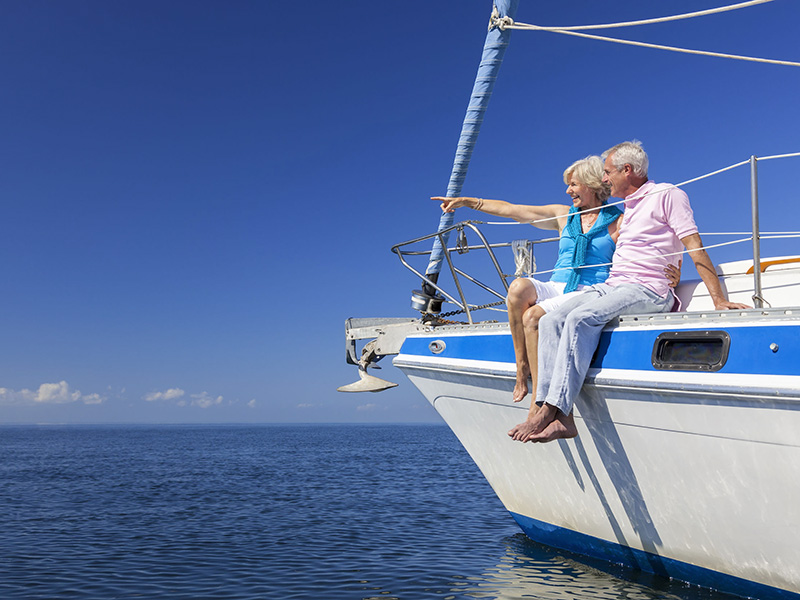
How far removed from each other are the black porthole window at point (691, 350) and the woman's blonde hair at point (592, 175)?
1366 mm

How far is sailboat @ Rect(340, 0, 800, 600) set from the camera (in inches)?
149

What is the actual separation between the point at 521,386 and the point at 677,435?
1179 mm

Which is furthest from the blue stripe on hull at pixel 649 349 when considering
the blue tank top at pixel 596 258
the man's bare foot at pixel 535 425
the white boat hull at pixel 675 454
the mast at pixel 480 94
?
the mast at pixel 480 94

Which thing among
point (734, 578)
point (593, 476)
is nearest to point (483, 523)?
point (593, 476)

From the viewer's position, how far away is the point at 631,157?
15.8ft

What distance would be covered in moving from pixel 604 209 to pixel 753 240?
1.22 metres

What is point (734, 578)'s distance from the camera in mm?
4426

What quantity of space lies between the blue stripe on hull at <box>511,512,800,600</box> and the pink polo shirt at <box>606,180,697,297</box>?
1933 mm

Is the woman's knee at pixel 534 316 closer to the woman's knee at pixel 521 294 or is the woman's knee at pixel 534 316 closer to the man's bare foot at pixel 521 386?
the woman's knee at pixel 521 294

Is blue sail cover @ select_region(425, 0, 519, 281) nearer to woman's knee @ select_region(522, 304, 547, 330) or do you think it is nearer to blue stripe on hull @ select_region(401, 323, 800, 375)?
blue stripe on hull @ select_region(401, 323, 800, 375)

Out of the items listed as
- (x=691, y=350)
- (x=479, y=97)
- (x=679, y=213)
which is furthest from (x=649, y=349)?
(x=479, y=97)

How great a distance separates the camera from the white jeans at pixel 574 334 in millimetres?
4418

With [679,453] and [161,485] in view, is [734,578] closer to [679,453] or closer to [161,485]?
[679,453]

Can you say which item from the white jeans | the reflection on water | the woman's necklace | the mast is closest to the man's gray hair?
the woman's necklace
